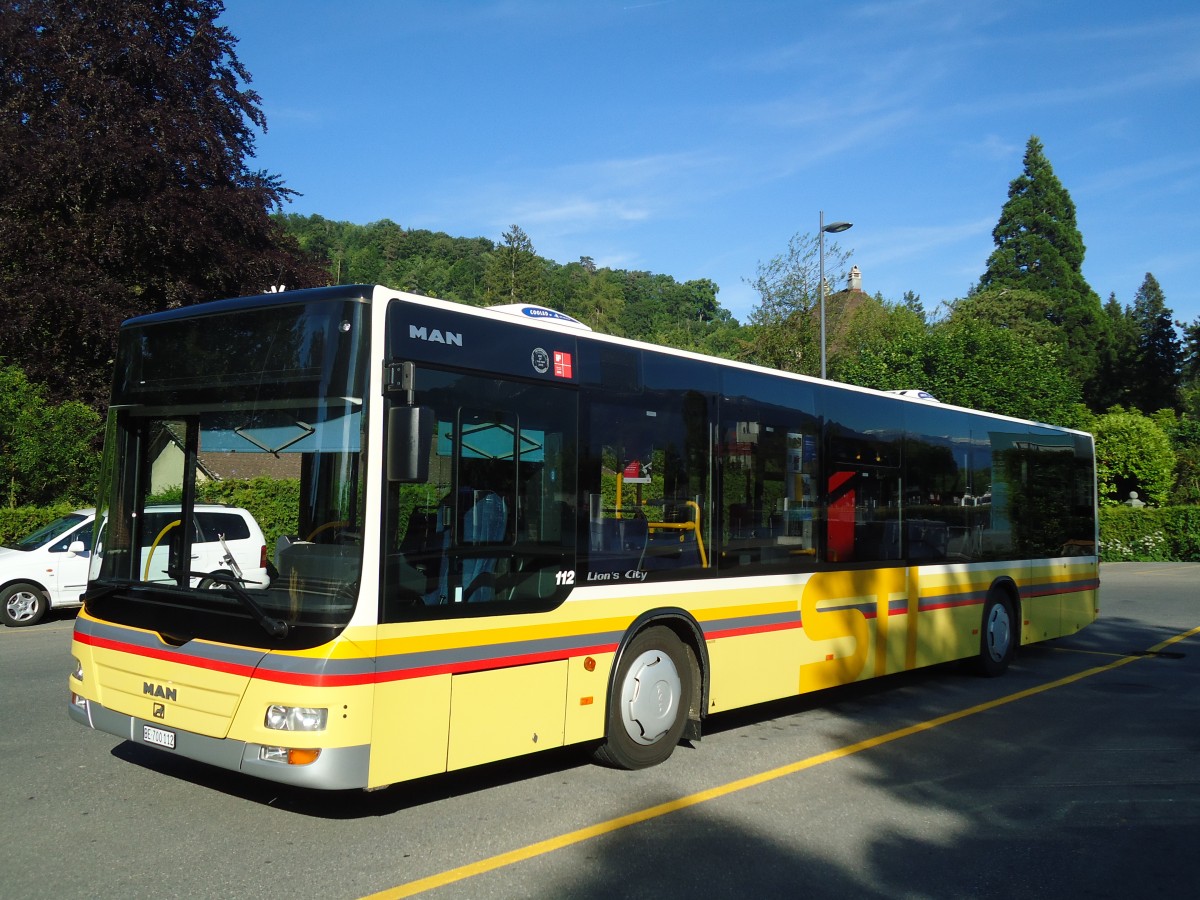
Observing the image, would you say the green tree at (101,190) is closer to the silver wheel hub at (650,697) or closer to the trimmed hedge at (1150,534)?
the silver wheel hub at (650,697)

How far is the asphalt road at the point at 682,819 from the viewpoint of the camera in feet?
16.3

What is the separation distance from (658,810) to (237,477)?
124 inches

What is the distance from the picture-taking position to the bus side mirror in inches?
207

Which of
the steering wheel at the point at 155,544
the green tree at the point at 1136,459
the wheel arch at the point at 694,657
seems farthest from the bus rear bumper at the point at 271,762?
the green tree at the point at 1136,459

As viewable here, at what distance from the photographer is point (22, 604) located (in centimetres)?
1463

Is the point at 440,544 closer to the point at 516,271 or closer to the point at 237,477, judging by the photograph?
the point at 237,477

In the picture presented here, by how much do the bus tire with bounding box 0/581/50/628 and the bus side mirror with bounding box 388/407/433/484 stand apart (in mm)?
11864

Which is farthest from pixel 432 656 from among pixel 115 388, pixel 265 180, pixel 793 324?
pixel 793 324

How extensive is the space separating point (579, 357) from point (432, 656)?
229 centimetres

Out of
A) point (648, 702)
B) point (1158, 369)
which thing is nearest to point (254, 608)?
point (648, 702)

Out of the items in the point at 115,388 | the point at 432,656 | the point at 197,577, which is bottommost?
the point at 432,656

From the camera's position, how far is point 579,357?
6.82 m

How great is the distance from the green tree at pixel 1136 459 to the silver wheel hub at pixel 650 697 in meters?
38.3

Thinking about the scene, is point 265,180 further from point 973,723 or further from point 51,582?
point 973,723
